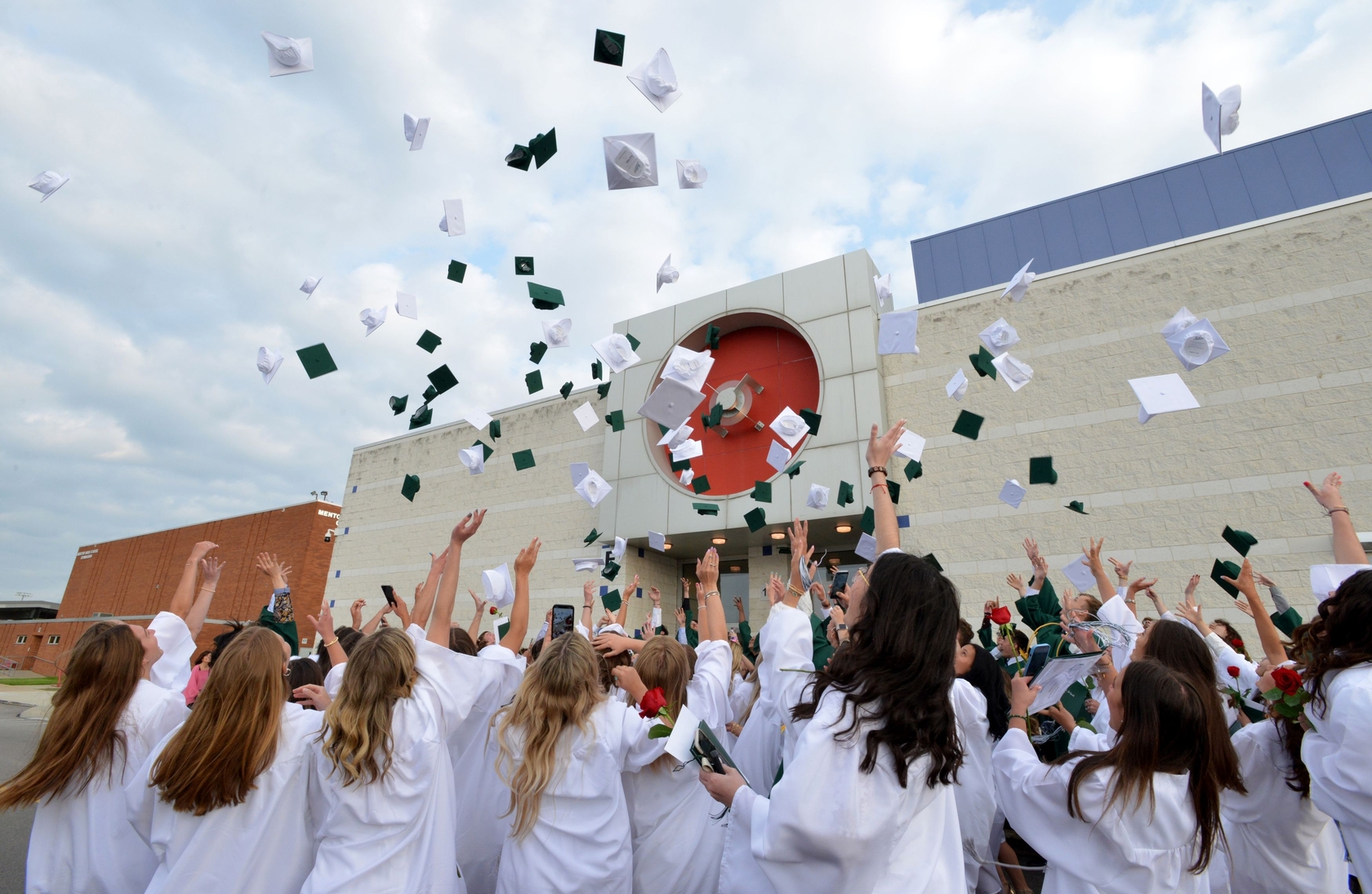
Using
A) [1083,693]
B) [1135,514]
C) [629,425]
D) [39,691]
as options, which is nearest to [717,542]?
[629,425]

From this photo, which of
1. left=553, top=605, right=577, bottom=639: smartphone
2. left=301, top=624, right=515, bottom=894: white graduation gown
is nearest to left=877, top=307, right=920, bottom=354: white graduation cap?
left=553, top=605, right=577, bottom=639: smartphone

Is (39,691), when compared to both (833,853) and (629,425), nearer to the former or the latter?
(629,425)

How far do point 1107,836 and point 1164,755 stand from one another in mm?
292

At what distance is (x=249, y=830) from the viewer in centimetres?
217

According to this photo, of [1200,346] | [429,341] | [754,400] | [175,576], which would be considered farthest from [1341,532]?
[175,576]

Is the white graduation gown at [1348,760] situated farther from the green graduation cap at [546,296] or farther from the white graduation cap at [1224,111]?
the green graduation cap at [546,296]

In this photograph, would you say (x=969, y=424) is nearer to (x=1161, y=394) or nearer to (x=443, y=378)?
(x=1161, y=394)

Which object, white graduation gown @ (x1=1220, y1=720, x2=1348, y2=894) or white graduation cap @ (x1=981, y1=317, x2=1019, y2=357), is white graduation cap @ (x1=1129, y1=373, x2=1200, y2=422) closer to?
white graduation cap @ (x1=981, y1=317, x2=1019, y2=357)

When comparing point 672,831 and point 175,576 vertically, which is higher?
point 175,576

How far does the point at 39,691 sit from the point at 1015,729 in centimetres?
2943

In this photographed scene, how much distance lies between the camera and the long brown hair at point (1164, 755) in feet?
6.30

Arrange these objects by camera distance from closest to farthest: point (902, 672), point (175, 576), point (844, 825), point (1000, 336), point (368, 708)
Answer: point (844, 825) → point (902, 672) → point (368, 708) → point (1000, 336) → point (175, 576)

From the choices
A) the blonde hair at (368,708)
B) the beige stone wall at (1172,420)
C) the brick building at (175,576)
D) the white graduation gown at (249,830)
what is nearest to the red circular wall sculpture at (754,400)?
the beige stone wall at (1172,420)

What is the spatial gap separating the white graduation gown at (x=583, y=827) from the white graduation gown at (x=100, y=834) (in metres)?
1.32
